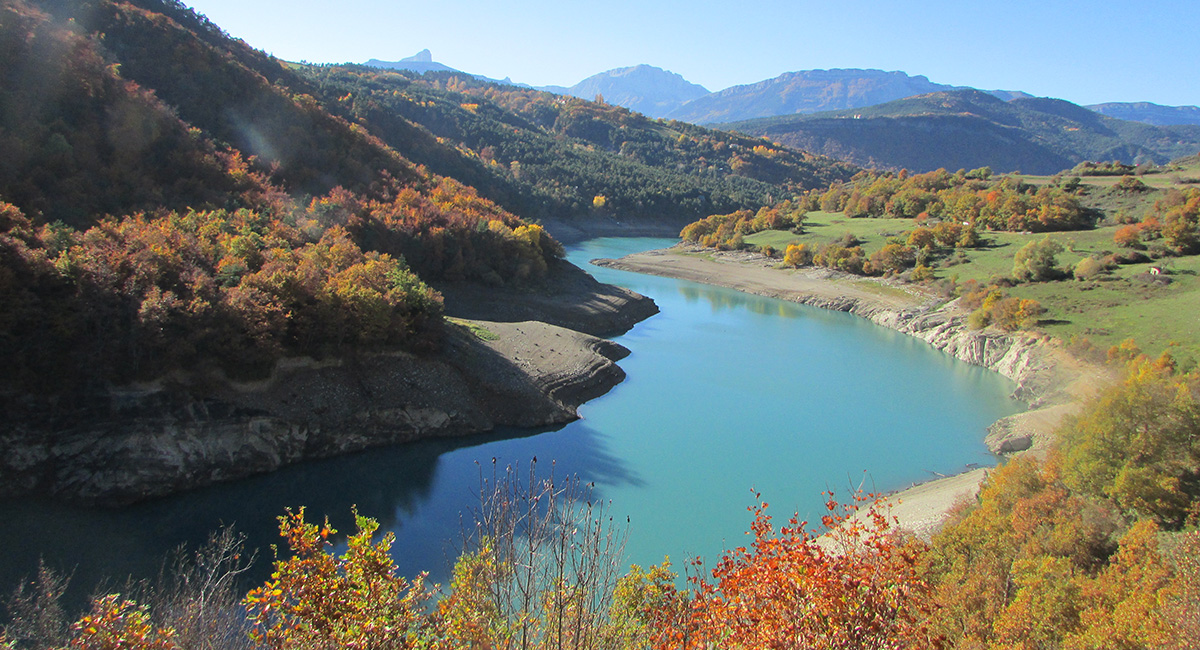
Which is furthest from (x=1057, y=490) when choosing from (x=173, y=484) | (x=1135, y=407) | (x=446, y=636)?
(x=173, y=484)

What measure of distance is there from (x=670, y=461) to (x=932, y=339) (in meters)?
27.8

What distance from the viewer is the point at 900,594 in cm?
560

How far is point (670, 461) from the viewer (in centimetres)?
2248

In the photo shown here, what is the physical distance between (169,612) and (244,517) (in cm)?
924

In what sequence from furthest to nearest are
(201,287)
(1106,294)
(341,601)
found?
(1106,294) → (201,287) → (341,601)

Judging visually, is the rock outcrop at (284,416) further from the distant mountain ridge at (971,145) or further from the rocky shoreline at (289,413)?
the distant mountain ridge at (971,145)

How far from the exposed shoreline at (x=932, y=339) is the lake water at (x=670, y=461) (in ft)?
3.72

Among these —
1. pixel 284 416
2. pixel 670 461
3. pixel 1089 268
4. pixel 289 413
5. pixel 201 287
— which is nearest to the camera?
pixel 201 287

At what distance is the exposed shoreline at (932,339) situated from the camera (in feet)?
66.7

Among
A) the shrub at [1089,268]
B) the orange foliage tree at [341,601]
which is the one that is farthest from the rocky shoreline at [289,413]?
the shrub at [1089,268]

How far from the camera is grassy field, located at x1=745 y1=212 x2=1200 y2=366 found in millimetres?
31156

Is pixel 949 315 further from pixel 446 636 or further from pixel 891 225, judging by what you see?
pixel 446 636

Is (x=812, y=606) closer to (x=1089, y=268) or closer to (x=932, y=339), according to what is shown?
(x=932, y=339)

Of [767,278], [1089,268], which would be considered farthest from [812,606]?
[767,278]
